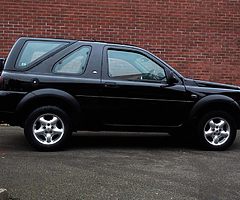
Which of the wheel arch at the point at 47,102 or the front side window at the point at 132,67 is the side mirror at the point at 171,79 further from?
the wheel arch at the point at 47,102

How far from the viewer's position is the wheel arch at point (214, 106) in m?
7.31

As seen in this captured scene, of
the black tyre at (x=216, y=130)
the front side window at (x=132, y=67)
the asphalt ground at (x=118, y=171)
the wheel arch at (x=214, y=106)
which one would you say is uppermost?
the front side window at (x=132, y=67)

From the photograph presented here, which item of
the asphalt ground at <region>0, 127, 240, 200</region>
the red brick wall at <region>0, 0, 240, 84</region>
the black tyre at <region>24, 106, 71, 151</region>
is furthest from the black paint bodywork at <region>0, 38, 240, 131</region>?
the red brick wall at <region>0, 0, 240, 84</region>

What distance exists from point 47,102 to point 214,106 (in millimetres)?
2814

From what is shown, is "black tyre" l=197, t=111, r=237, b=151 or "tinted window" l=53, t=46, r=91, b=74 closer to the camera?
"tinted window" l=53, t=46, r=91, b=74

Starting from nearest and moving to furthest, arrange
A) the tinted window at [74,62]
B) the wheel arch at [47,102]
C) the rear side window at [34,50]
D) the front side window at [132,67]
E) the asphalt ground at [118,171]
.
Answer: the asphalt ground at [118,171] < the wheel arch at [47,102] < the rear side window at [34,50] < the tinted window at [74,62] < the front side window at [132,67]

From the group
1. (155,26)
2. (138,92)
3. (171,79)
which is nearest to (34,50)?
(138,92)

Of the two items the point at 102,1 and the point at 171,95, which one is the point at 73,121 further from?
the point at 102,1

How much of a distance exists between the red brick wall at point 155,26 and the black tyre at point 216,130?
402 cm

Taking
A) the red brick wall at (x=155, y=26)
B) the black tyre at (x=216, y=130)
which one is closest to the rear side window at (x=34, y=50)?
the black tyre at (x=216, y=130)

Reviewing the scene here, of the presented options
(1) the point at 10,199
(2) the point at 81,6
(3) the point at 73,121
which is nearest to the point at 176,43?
(2) the point at 81,6

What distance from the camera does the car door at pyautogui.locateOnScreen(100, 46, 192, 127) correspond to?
279 inches

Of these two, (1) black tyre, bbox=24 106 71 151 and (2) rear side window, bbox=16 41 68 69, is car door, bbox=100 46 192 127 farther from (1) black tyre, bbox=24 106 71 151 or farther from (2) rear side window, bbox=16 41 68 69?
(2) rear side window, bbox=16 41 68 69

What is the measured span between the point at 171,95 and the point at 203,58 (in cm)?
447
